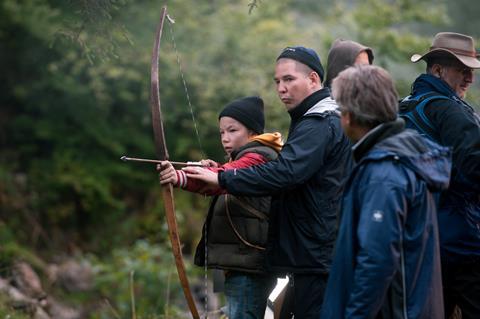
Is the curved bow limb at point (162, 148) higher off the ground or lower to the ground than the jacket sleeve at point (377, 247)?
higher

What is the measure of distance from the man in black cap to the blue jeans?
367mm

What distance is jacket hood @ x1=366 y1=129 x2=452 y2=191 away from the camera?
10.8 feet

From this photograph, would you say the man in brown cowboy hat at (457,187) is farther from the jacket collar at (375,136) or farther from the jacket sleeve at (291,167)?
the jacket collar at (375,136)

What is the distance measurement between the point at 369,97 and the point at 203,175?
1.20 meters

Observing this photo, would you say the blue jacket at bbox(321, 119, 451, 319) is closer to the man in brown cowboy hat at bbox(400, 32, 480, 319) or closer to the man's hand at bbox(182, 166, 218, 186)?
the man in brown cowboy hat at bbox(400, 32, 480, 319)

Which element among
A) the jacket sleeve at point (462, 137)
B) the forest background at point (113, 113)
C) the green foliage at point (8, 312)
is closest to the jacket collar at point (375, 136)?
the jacket sleeve at point (462, 137)

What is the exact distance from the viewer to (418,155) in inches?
131

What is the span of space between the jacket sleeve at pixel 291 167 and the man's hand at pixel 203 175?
0.04m

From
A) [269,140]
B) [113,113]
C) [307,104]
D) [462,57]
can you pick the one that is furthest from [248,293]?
[113,113]

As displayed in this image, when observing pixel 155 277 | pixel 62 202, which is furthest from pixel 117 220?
pixel 155 277

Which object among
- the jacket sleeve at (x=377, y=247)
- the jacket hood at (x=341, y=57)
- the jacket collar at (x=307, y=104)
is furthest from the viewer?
the jacket hood at (x=341, y=57)

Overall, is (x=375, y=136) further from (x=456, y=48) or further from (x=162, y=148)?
(x=456, y=48)

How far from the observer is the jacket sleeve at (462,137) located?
4.09 metres

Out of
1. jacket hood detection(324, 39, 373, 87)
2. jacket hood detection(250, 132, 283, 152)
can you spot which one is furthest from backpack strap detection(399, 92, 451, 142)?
jacket hood detection(250, 132, 283, 152)
